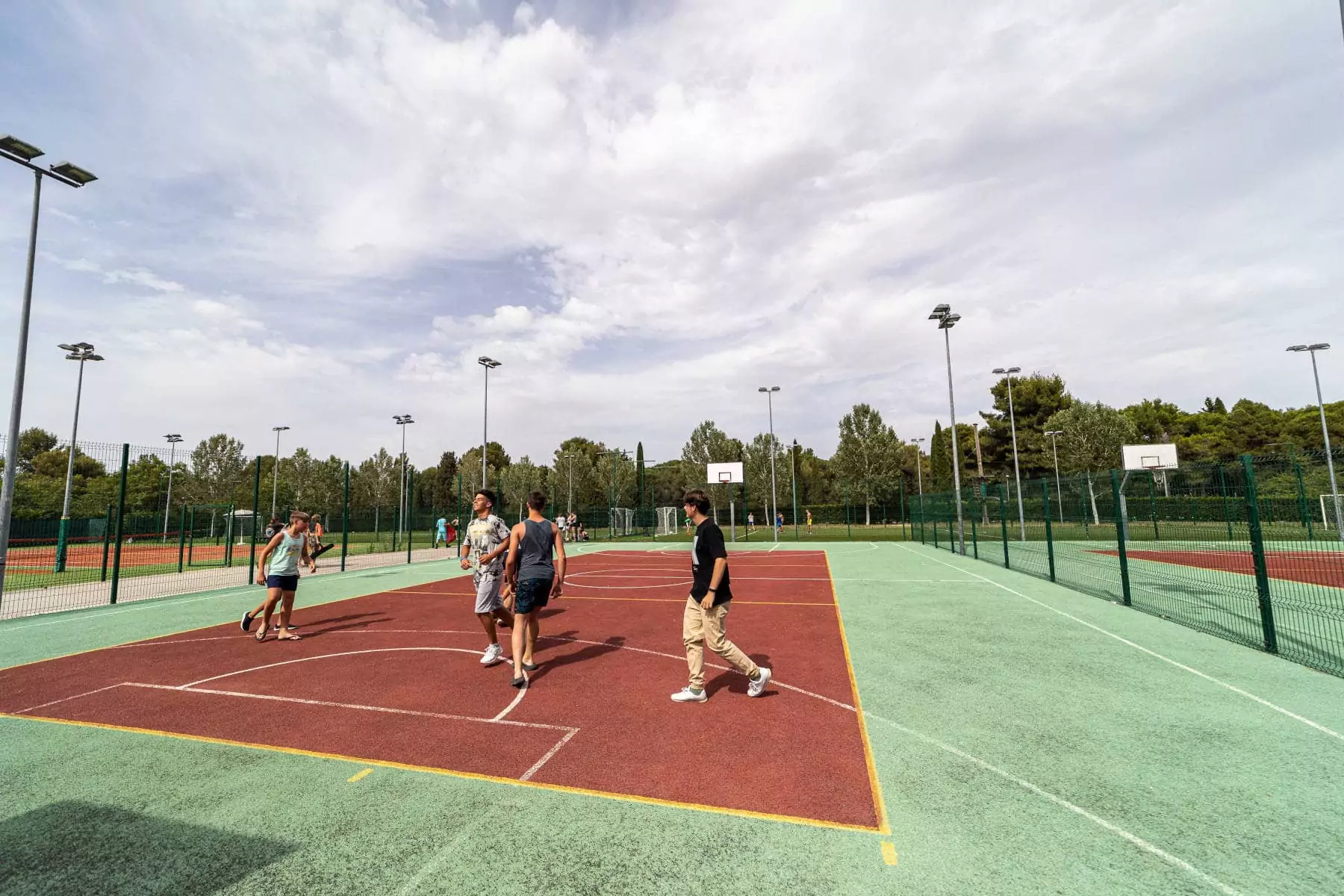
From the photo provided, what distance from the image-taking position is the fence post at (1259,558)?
7.26 m

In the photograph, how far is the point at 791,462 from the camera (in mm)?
53750

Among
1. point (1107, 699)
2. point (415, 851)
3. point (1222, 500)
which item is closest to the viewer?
point (415, 851)

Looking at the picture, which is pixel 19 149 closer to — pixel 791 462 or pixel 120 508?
pixel 120 508

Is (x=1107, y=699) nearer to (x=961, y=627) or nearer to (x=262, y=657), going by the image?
(x=961, y=627)

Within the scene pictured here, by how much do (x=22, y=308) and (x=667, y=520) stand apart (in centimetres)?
3780

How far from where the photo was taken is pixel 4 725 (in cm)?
536

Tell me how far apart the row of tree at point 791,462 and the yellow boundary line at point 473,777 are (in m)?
42.0

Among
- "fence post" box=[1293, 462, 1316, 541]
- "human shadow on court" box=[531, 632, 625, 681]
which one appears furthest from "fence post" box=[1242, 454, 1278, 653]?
"human shadow on court" box=[531, 632, 625, 681]

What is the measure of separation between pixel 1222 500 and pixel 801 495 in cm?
5972

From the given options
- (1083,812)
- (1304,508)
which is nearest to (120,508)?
(1083,812)

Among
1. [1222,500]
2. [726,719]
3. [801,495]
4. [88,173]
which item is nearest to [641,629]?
[726,719]

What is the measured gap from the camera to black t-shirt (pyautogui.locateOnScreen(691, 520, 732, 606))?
5570mm

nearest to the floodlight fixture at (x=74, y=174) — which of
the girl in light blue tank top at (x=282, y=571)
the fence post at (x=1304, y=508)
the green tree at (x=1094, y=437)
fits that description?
the girl in light blue tank top at (x=282, y=571)

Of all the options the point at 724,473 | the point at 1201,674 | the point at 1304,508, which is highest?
the point at 724,473
